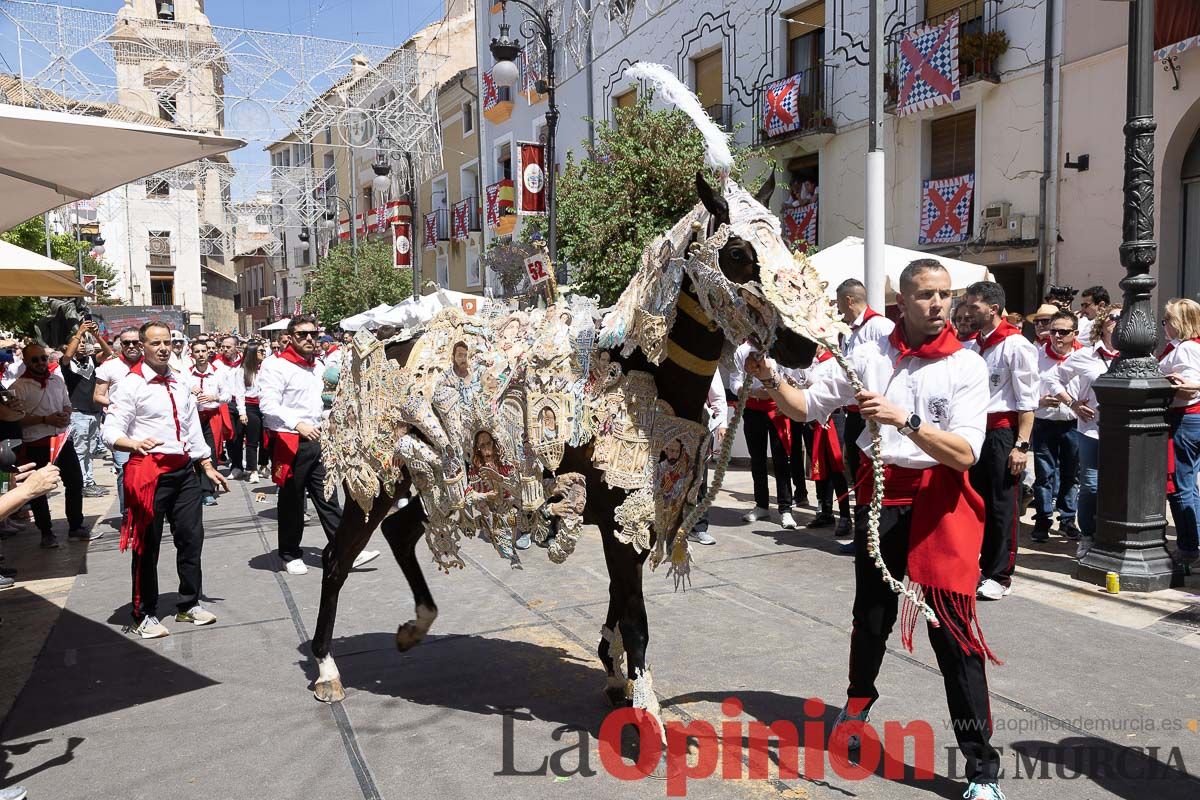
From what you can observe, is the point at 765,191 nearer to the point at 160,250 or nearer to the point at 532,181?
the point at 532,181

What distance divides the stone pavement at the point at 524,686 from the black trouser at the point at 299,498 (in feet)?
1.75

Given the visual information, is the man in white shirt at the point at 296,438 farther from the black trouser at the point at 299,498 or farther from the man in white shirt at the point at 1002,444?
the man in white shirt at the point at 1002,444

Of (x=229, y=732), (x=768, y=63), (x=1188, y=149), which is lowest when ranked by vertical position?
(x=229, y=732)

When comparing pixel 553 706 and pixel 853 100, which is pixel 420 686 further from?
pixel 853 100

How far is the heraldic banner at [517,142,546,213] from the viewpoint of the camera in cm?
1850

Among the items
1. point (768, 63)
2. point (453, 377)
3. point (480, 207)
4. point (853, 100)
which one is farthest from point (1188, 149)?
point (480, 207)

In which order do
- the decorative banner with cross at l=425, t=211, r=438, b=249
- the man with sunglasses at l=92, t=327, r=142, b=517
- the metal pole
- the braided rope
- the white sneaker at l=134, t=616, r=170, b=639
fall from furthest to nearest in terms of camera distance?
1. the decorative banner with cross at l=425, t=211, r=438, b=249
2. the metal pole
3. the man with sunglasses at l=92, t=327, r=142, b=517
4. the white sneaker at l=134, t=616, r=170, b=639
5. the braided rope

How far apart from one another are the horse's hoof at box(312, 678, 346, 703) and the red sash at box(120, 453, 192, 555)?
1.98 metres

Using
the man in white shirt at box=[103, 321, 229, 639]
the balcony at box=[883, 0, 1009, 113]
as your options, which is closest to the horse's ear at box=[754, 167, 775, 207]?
the man in white shirt at box=[103, 321, 229, 639]

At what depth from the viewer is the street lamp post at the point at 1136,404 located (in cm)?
606

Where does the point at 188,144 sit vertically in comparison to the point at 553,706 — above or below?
above

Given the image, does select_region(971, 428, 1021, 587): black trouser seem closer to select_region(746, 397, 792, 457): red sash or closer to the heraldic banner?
select_region(746, 397, 792, 457): red sash

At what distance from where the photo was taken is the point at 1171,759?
3.62 m

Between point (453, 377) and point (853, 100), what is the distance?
13.8 meters
